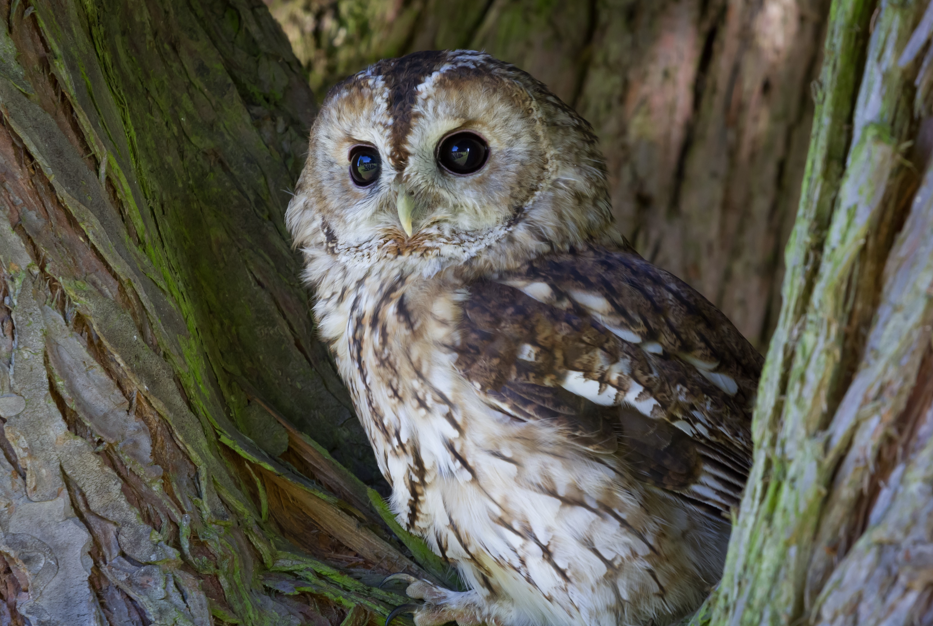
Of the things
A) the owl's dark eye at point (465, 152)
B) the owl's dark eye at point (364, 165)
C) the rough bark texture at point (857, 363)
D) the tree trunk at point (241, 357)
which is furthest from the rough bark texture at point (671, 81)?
the rough bark texture at point (857, 363)

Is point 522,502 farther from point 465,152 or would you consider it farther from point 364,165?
point 364,165

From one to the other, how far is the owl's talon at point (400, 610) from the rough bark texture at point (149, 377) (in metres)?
0.05

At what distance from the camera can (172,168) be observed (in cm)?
198

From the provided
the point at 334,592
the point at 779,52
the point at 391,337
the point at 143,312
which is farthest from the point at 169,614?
the point at 779,52

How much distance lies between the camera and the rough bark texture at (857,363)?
88 cm

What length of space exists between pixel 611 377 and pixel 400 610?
721 millimetres

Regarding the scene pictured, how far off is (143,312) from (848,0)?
130 centimetres

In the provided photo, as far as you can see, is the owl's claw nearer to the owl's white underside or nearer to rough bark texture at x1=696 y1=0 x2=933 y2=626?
the owl's white underside

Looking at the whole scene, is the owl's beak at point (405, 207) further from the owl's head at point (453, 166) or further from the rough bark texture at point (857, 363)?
the rough bark texture at point (857, 363)

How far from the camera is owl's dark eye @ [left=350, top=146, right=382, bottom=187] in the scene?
1903 mm

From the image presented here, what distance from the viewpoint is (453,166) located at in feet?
6.00

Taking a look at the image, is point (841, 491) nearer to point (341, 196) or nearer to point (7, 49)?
point (341, 196)

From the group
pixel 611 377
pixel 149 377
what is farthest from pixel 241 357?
pixel 611 377

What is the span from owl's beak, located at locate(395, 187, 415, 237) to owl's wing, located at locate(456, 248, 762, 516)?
22 cm
